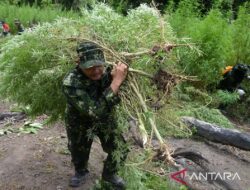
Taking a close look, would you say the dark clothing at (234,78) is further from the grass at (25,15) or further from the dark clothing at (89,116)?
the grass at (25,15)

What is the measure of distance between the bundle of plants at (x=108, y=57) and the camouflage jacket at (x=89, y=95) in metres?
0.22

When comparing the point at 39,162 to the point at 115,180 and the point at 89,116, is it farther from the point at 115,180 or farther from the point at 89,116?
the point at 89,116

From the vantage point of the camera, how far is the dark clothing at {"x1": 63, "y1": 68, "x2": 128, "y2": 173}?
3.74m

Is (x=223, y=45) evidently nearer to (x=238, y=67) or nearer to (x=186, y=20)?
(x=238, y=67)

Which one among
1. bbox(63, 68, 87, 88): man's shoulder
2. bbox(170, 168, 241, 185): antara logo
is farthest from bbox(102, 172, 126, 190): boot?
bbox(63, 68, 87, 88): man's shoulder

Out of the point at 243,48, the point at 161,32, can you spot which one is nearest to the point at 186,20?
the point at 243,48

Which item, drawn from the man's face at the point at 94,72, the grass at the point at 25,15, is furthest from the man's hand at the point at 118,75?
the grass at the point at 25,15

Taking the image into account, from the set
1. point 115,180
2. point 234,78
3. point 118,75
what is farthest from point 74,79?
point 234,78

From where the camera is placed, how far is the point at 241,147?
20.4ft

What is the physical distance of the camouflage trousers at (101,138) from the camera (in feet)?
13.3

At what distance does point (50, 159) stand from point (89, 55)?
1.90 metres

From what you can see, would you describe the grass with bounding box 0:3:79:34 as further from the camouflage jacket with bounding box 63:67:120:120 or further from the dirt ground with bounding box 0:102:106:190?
the camouflage jacket with bounding box 63:67:120:120

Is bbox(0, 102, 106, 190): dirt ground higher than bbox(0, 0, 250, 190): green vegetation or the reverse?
the reverse

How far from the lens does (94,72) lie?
3754 millimetres
